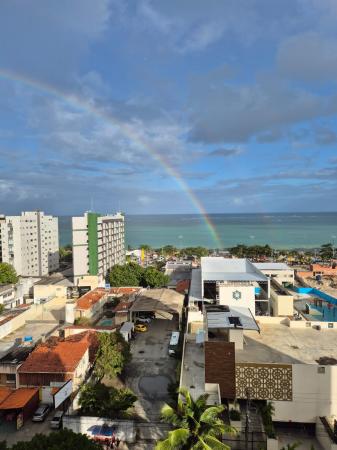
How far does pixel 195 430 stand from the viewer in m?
7.49

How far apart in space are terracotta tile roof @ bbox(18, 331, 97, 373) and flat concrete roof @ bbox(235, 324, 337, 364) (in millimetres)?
7068

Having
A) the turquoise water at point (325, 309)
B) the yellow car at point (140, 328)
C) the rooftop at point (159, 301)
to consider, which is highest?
→ the rooftop at point (159, 301)

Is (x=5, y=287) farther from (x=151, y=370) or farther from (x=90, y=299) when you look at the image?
(x=151, y=370)

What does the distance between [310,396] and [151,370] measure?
7.87m

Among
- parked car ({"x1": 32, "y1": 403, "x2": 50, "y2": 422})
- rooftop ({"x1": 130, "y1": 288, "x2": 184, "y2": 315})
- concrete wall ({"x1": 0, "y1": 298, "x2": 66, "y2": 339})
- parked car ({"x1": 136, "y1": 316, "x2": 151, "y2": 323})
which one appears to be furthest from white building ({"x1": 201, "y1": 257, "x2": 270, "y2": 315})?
parked car ({"x1": 32, "y1": 403, "x2": 50, "y2": 422})

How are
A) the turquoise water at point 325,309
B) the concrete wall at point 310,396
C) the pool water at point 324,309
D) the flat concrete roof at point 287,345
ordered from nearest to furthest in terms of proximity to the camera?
the concrete wall at point 310,396, the flat concrete roof at point 287,345, the pool water at point 324,309, the turquoise water at point 325,309

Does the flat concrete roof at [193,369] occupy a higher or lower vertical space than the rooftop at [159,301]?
higher

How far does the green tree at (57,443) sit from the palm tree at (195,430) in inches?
87.1

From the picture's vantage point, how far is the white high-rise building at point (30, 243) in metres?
44.6

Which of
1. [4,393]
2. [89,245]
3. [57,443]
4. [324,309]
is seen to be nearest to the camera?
[57,443]

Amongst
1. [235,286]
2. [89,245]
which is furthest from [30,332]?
[89,245]

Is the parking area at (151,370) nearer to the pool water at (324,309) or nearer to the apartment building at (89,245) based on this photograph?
the pool water at (324,309)

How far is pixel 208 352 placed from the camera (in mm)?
11117

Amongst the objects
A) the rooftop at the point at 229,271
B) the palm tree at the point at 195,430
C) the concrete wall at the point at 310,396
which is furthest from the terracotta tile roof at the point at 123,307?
the palm tree at the point at 195,430
